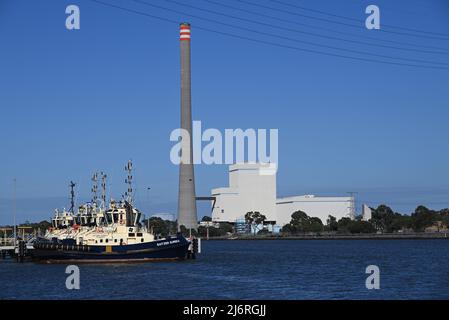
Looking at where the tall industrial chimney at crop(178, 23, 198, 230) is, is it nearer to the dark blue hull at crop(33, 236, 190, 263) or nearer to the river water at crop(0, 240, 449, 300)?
the dark blue hull at crop(33, 236, 190, 263)

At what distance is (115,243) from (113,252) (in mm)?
1407

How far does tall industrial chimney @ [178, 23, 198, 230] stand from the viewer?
17075 cm

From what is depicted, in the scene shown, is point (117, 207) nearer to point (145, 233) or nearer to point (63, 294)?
point (145, 233)

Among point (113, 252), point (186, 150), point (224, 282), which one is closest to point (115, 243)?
point (113, 252)

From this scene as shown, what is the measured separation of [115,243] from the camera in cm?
8744

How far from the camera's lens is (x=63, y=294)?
5397 cm

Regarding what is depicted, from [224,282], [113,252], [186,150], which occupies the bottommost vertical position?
[224,282]

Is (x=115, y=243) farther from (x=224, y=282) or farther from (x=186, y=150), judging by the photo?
(x=186, y=150)

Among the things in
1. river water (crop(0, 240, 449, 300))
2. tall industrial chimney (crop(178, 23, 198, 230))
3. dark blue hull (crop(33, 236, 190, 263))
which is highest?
tall industrial chimney (crop(178, 23, 198, 230))

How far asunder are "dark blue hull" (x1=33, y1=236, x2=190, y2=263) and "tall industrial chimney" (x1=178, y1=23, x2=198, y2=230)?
7846 centimetres

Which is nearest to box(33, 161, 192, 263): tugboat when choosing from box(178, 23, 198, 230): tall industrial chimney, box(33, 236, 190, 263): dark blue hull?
box(33, 236, 190, 263): dark blue hull
